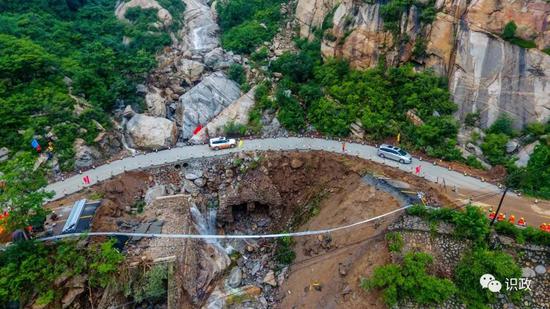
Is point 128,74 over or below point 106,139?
over

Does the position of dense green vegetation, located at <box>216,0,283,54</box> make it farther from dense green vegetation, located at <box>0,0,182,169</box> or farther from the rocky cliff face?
the rocky cliff face

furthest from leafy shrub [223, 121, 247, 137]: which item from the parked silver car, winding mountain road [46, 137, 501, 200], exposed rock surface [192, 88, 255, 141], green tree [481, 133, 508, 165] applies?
green tree [481, 133, 508, 165]

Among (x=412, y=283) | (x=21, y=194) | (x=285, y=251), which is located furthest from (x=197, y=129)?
(x=412, y=283)

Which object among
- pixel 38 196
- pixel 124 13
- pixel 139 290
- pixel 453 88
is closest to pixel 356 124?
pixel 453 88

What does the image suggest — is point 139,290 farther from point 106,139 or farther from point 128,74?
point 128,74

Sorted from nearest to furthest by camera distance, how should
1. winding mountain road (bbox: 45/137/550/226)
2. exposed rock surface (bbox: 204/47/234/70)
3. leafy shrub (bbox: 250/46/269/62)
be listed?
winding mountain road (bbox: 45/137/550/226), exposed rock surface (bbox: 204/47/234/70), leafy shrub (bbox: 250/46/269/62)

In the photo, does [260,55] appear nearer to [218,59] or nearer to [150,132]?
[218,59]
